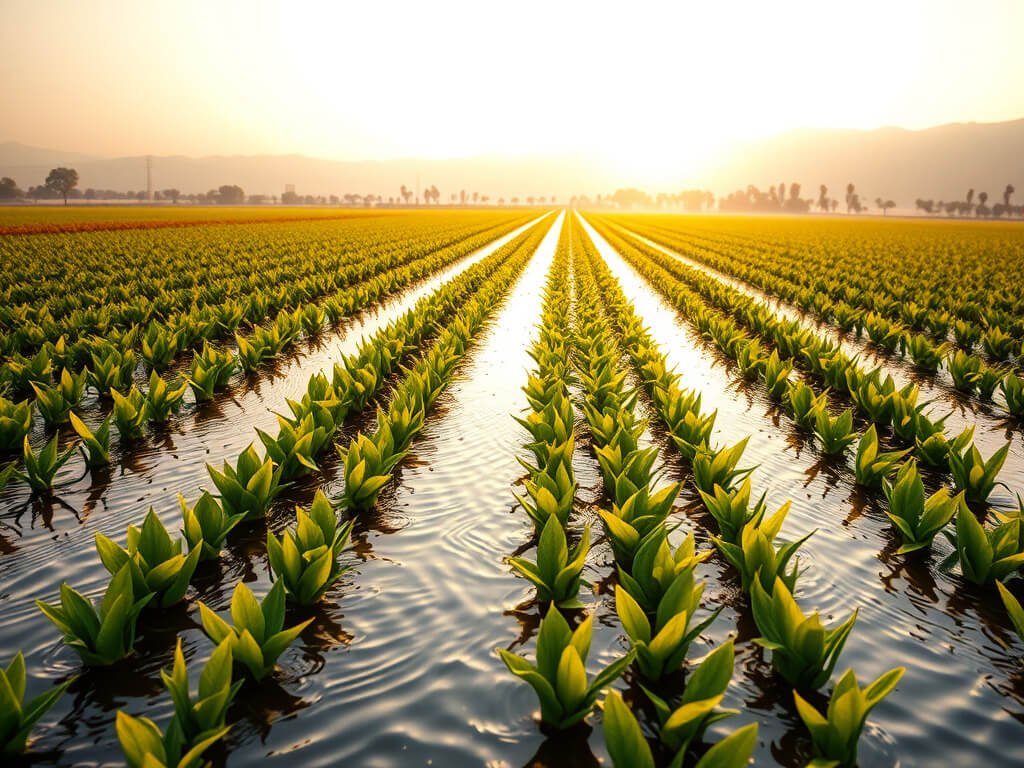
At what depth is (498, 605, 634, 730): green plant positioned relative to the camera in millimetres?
2051

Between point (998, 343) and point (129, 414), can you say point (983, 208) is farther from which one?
point (129, 414)

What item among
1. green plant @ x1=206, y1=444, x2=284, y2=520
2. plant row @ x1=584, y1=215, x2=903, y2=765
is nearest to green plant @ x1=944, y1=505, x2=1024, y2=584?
plant row @ x1=584, y1=215, x2=903, y2=765

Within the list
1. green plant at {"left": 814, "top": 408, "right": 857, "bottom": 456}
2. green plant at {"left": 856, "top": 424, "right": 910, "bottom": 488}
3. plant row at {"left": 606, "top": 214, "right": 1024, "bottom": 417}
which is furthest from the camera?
plant row at {"left": 606, "top": 214, "right": 1024, "bottom": 417}

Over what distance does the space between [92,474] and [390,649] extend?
3132mm

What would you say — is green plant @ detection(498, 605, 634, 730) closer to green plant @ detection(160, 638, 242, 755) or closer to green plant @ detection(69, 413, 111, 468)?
green plant @ detection(160, 638, 242, 755)

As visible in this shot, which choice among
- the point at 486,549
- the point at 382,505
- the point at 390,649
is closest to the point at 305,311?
the point at 382,505

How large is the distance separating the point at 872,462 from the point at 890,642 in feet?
5.93

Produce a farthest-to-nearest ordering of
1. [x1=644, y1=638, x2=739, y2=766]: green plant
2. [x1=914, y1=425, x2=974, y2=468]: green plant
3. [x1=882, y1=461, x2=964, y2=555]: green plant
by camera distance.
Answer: [x1=914, y1=425, x2=974, y2=468]: green plant, [x1=882, y1=461, x2=964, y2=555]: green plant, [x1=644, y1=638, x2=739, y2=766]: green plant

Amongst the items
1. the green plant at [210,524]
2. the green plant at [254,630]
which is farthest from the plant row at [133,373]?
the green plant at [254,630]

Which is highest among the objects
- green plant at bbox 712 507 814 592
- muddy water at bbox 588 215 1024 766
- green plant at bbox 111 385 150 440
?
green plant at bbox 111 385 150 440

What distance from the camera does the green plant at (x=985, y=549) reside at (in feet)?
9.56

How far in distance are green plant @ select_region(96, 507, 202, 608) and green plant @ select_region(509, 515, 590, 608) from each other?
1.57 meters

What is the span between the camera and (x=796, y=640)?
2262 millimetres

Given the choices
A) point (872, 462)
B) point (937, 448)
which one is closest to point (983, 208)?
point (937, 448)
